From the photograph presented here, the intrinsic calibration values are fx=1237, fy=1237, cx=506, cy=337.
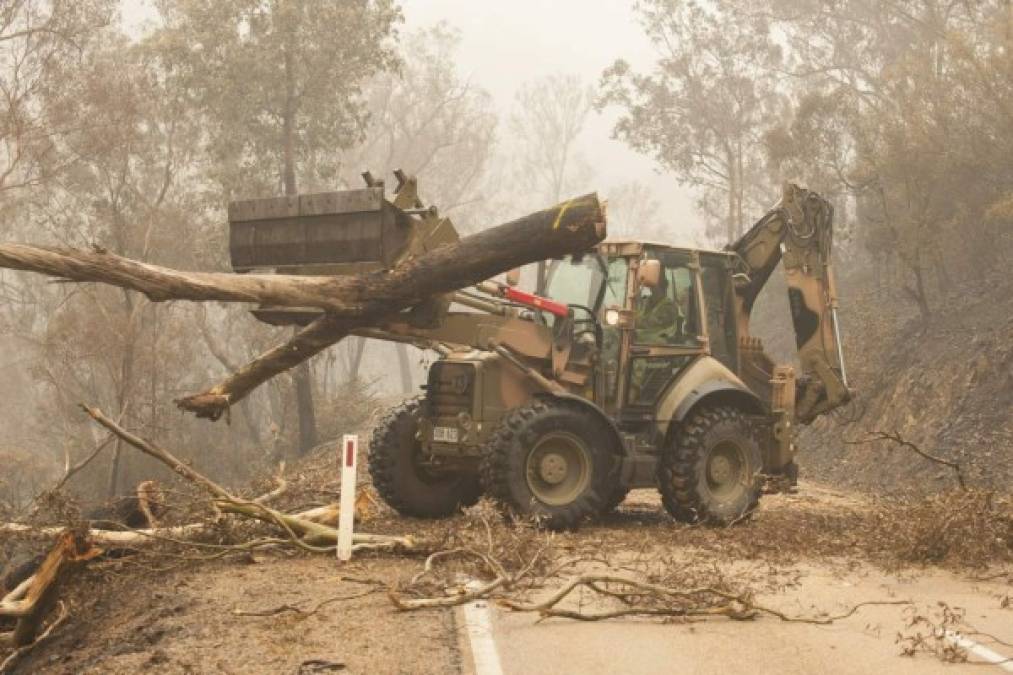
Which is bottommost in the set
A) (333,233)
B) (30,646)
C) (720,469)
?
(30,646)

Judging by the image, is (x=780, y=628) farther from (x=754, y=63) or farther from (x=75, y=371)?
(x=754, y=63)

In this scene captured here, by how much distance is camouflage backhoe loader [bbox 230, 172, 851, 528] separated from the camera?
11.6m

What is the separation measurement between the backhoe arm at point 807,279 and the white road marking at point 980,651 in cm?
693

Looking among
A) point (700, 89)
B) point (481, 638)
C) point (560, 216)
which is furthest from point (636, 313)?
point (700, 89)

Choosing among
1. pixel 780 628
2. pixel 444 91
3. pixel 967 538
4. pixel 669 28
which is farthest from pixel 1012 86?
pixel 444 91

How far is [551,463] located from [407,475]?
1.99 meters

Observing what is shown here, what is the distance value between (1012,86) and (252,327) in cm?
2591

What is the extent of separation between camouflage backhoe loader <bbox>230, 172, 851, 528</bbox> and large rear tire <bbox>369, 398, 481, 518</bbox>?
0.05 feet

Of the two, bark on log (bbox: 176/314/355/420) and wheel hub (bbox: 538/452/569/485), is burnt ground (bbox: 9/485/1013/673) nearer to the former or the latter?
wheel hub (bbox: 538/452/569/485)

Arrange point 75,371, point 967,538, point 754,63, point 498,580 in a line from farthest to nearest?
point 754,63
point 75,371
point 967,538
point 498,580

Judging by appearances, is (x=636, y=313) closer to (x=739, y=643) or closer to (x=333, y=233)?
(x=333, y=233)

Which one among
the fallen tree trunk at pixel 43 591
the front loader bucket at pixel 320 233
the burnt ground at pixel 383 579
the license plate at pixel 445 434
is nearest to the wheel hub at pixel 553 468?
the burnt ground at pixel 383 579

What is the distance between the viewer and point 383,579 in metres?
9.30

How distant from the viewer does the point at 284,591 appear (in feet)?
29.0
